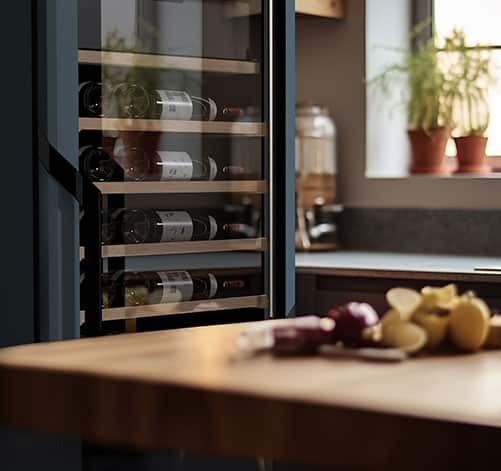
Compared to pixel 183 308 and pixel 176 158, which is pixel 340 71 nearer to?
pixel 176 158

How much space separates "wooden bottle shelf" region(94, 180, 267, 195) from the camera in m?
2.75

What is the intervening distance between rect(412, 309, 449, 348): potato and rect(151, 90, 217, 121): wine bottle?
1.42 meters

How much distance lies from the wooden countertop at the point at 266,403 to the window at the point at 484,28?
8.14 feet

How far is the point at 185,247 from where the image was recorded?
2.93 m

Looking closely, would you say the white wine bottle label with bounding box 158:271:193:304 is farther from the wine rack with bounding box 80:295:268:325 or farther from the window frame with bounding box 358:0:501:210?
the window frame with bounding box 358:0:501:210

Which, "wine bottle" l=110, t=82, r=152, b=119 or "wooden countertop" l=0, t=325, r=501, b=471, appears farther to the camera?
"wine bottle" l=110, t=82, r=152, b=119

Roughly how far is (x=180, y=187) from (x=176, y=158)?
0.08 metres

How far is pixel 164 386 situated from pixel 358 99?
276 cm

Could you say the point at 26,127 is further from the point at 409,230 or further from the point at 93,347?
the point at 409,230

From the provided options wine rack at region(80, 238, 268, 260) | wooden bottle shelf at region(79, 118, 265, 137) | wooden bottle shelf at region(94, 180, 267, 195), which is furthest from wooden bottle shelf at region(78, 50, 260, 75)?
wine rack at region(80, 238, 268, 260)

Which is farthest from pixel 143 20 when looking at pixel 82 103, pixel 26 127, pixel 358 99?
pixel 358 99

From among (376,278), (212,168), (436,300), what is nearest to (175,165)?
(212,168)

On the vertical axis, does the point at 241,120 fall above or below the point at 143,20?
below

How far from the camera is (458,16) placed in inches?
158
